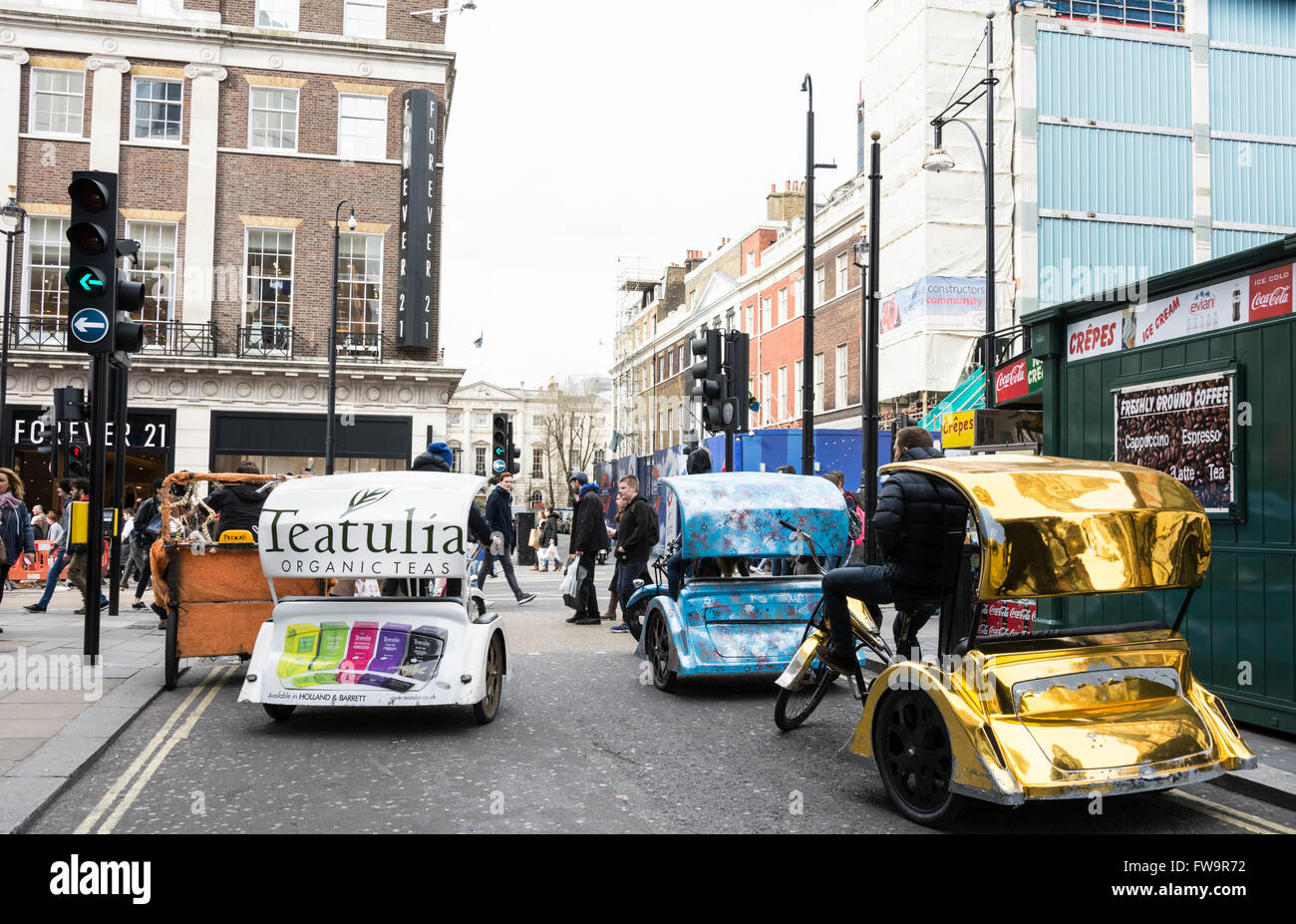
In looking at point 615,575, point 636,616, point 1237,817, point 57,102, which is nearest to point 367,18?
point 57,102

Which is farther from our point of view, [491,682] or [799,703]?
[491,682]

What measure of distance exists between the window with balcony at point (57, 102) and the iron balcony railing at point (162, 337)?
15.5ft

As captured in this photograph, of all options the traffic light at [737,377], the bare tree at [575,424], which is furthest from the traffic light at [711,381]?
the bare tree at [575,424]

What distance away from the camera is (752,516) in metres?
8.38

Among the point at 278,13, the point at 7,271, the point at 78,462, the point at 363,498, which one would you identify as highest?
the point at 278,13

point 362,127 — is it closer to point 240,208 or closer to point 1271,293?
point 240,208

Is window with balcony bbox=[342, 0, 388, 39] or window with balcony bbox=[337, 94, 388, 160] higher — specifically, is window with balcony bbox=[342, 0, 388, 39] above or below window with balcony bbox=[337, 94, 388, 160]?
above

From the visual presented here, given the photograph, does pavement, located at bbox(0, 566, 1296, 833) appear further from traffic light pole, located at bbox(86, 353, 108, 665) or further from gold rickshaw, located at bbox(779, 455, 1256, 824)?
gold rickshaw, located at bbox(779, 455, 1256, 824)

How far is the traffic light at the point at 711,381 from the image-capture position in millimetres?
12883

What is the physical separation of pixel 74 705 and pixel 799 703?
486 centimetres

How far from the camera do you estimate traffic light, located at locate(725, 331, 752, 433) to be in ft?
42.5

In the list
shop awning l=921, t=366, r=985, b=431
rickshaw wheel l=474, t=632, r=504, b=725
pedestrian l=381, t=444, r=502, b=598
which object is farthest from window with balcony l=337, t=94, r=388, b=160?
rickshaw wheel l=474, t=632, r=504, b=725

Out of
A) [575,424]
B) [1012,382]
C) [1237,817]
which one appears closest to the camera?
[1237,817]

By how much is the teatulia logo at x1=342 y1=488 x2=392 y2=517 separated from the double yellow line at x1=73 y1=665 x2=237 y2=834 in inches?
68.0
